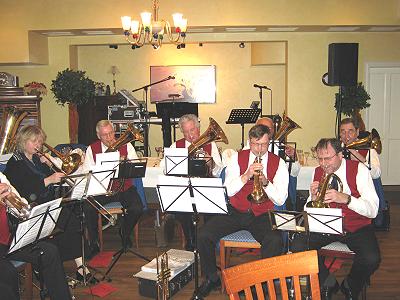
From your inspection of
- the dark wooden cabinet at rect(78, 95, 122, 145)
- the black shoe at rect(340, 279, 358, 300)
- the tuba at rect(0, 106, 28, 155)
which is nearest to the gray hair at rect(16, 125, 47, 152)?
the tuba at rect(0, 106, 28, 155)

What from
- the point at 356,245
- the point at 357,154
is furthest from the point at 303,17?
the point at 356,245

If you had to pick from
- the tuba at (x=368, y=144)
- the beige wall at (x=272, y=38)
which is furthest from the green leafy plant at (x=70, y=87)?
the tuba at (x=368, y=144)

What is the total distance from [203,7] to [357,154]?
4310mm

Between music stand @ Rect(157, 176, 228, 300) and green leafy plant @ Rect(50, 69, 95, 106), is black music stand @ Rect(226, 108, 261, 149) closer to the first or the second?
green leafy plant @ Rect(50, 69, 95, 106)

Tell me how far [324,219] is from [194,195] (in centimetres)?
105

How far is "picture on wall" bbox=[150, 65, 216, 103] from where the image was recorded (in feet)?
39.9

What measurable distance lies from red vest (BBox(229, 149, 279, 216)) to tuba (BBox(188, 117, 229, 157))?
2.45 feet

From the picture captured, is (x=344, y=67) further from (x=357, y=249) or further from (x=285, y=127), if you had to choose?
(x=357, y=249)

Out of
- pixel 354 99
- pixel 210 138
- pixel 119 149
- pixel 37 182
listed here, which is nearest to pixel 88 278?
pixel 37 182

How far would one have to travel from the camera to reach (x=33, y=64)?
31.0ft

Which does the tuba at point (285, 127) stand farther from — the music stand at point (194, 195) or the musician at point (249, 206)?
the music stand at point (194, 195)

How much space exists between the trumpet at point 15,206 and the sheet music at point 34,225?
19cm

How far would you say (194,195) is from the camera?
4.06 m

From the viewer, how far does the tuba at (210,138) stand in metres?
5.49
